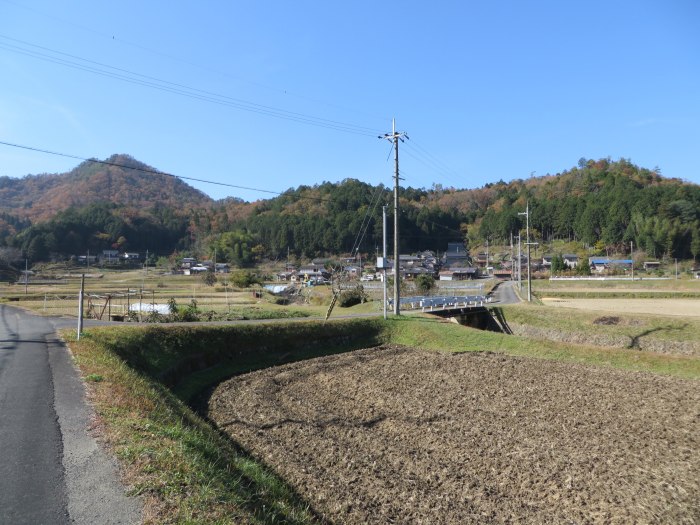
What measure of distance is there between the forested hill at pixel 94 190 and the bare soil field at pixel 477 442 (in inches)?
4952

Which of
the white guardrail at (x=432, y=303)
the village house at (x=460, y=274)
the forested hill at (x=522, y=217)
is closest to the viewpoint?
the white guardrail at (x=432, y=303)

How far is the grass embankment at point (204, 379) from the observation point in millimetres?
5039

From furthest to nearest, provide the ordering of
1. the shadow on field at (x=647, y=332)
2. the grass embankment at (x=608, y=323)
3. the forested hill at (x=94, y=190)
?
1. the forested hill at (x=94, y=190)
2. the grass embankment at (x=608, y=323)
3. the shadow on field at (x=647, y=332)

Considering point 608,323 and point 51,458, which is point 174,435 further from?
point 608,323

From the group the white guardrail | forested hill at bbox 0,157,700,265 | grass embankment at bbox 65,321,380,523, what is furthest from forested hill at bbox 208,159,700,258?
grass embankment at bbox 65,321,380,523

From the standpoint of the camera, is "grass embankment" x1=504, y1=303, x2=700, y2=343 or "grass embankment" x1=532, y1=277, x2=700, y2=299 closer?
"grass embankment" x1=504, y1=303, x2=700, y2=343

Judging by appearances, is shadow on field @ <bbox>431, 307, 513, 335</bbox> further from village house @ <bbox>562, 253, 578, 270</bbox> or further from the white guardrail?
village house @ <bbox>562, 253, 578, 270</bbox>

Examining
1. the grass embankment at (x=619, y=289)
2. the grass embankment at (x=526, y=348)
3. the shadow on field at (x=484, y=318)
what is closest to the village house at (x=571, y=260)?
the grass embankment at (x=619, y=289)

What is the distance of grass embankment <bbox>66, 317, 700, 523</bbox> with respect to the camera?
5.04 meters

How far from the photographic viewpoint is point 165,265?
76.9 meters

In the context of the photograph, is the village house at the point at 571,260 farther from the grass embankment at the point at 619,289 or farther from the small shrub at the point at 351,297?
the small shrub at the point at 351,297

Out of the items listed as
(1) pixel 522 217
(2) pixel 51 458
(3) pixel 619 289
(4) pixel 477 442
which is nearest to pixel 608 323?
(4) pixel 477 442

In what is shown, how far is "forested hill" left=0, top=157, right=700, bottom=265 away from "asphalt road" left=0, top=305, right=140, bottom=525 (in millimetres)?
47866

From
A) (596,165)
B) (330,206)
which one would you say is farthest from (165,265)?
(596,165)
